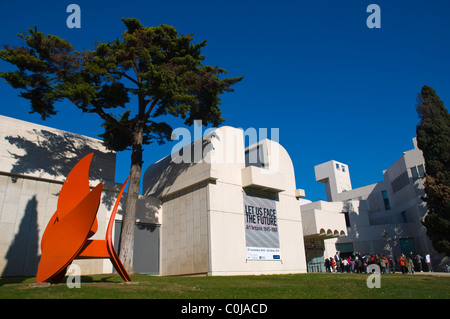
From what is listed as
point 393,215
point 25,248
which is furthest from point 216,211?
point 393,215

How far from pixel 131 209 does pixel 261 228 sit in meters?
9.05

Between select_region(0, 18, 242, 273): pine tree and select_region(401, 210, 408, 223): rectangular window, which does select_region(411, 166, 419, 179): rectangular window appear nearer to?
select_region(401, 210, 408, 223): rectangular window

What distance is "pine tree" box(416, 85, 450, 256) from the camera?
26109mm

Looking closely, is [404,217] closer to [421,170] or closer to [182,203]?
[421,170]

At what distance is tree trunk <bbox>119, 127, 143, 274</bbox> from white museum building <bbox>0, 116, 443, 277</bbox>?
11.3 ft

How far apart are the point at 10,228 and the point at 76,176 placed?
9.19 m

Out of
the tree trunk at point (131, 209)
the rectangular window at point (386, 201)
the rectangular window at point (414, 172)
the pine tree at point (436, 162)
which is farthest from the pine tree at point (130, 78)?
the rectangular window at point (386, 201)

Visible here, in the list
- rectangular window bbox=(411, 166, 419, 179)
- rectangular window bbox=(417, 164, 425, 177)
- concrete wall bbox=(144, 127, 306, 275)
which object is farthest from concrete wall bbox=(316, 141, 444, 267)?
concrete wall bbox=(144, 127, 306, 275)

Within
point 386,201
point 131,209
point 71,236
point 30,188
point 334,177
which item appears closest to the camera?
point 71,236

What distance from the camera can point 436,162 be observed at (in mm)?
27562

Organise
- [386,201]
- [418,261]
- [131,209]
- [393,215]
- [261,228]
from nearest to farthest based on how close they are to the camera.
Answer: [131,209] < [261,228] < [418,261] < [393,215] < [386,201]

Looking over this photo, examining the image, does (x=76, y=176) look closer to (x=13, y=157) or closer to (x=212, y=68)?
(x=13, y=157)

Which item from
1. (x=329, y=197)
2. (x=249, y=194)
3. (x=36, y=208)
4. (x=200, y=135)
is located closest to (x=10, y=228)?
(x=36, y=208)
